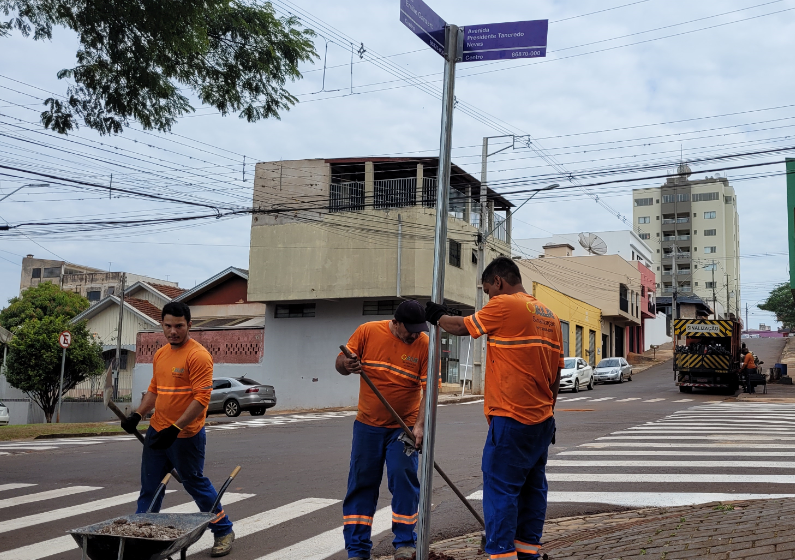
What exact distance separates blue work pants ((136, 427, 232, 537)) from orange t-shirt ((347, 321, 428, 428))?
1.28 metres

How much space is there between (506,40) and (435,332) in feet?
5.60

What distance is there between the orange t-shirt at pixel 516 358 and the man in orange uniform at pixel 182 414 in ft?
7.16

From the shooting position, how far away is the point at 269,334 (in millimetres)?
35219

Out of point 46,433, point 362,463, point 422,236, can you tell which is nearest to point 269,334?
point 422,236

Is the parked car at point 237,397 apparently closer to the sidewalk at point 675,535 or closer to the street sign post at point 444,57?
the sidewalk at point 675,535

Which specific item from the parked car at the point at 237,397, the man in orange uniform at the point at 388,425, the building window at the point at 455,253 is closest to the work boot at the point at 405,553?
the man in orange uniform at the point at 388,425

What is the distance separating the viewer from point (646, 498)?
7.90 m

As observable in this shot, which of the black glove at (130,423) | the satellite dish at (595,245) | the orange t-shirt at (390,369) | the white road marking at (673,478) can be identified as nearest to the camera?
the black glove at (130,423)

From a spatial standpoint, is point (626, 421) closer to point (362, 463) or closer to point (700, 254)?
point (362, 463)

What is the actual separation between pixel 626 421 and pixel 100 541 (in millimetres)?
14763

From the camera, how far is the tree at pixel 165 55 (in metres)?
10.4

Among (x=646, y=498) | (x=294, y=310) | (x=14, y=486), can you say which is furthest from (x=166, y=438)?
(x=294, y=310)

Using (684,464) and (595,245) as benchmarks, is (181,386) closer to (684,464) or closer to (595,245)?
(684,464)

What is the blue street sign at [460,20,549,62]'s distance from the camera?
14.9ft
